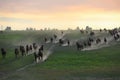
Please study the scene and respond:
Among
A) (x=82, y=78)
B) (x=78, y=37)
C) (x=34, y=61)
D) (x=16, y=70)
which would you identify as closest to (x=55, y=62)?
(x=34, y=61)

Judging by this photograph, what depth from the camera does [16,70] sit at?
62.4 m

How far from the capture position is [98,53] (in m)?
81.8

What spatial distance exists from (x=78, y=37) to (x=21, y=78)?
233ft

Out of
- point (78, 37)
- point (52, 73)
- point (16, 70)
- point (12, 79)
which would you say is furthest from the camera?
point (78, 37)

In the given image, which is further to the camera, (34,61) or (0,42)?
(0,42)

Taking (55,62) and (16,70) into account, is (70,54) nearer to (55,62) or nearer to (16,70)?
(55,62)

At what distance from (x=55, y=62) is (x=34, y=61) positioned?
4894 millimetres

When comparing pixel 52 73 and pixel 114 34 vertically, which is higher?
pixel 114 34

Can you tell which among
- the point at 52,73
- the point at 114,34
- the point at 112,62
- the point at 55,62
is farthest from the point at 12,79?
the point at 114,34

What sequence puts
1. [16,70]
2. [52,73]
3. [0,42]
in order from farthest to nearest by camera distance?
[0,42] → [16,70] → [52,73]

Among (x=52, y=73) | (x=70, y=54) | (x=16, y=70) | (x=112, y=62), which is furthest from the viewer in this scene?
(x=70, y=54)

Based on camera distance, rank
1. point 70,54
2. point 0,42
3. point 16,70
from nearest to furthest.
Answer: point 16,70 < point 70,54 < point 0,42

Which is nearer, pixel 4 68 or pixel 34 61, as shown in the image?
pixel 4 68

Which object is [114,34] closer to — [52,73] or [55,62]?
[55,62]
